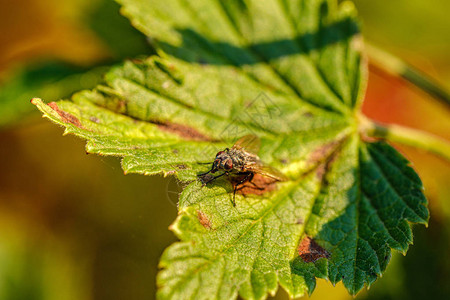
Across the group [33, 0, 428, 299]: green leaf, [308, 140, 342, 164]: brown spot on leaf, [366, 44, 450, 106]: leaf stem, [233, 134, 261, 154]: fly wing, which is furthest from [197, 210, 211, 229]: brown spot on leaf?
[366, 44, 450, 106]: leaf stem

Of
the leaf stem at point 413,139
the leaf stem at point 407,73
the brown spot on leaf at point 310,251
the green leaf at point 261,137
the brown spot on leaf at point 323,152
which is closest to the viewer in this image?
the green leaf at point 261,137

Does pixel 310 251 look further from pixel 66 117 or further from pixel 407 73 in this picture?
pixel 407 73

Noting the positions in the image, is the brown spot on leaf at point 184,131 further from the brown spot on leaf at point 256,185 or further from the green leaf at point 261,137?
the brown spot on leaf at point 256,185

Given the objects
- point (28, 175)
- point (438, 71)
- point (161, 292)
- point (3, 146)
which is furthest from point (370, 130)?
point (3, 146)

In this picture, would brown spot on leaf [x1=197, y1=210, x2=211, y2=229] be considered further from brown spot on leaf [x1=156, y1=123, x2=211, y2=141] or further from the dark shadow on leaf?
the dark shadow on leaf

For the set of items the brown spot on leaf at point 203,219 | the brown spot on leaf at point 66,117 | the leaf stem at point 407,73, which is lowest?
the brown spot on leaf at point 203,219

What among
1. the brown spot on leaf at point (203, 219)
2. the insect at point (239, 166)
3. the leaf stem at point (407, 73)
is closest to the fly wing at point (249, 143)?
the insect at point (239, 166)

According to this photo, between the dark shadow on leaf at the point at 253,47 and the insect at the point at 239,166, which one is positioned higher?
the dark shadow on leaf at the point at 253,47
